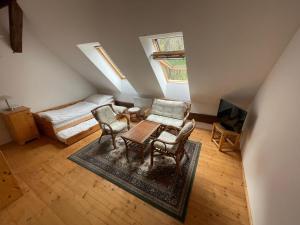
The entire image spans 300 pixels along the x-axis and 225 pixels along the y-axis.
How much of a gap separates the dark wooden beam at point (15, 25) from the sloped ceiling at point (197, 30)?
13 cm

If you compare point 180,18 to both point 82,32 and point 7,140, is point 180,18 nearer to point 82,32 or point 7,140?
point 82,32

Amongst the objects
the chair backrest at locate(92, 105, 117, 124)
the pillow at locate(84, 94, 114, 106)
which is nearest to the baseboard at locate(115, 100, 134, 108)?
the pillow at locate(84, 94, 114, 106)

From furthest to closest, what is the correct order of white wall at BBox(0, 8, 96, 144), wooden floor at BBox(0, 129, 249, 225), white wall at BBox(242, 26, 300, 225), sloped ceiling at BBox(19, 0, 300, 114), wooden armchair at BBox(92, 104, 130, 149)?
white wall at BBox(0, 8, 96, 144) < wooden armchair at BBox(92, 104, 130, 149) < wooden floor at BBox(0, 129, 249, 225) < sloped ceiling at BBox(19, 0, 300, 114) < white wall at BBox(242, 26, 300, 225)

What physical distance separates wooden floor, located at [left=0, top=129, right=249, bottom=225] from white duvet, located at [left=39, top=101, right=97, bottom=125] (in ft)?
3.03

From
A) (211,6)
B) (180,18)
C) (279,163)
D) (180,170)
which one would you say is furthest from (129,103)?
(279,163)

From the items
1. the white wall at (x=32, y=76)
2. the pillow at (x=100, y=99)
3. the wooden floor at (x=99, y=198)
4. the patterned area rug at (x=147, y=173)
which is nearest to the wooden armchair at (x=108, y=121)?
the patterned area rug at (x=147, y=173)

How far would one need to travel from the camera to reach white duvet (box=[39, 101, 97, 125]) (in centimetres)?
323

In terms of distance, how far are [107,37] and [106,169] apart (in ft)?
7.40

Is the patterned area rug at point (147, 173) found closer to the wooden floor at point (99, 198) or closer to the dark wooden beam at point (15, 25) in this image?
the wooden floor at point (99, 198)

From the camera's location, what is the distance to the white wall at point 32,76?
3.02m

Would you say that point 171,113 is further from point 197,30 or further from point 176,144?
point 197,30

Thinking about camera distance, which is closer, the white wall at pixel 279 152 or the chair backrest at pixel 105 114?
the white wall at pixel 279 152

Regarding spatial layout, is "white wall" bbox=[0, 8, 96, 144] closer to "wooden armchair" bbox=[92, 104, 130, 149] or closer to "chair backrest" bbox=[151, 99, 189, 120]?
"wooden armchair" bbox=[92, 104, 130, 149]

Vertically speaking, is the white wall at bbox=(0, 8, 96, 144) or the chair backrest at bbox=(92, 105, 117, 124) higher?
the white wall at bbox=(0, 8, 96, 144)
